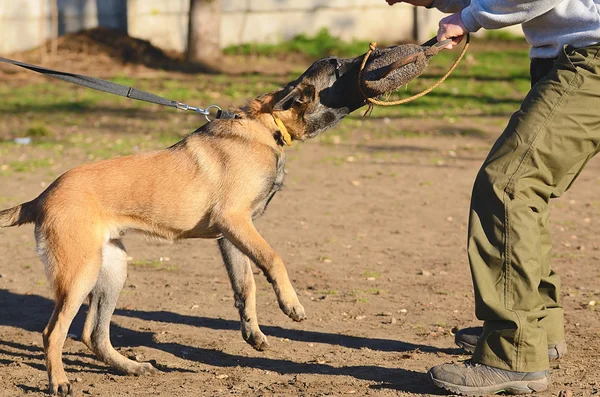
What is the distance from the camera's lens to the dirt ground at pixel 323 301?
4574 mm

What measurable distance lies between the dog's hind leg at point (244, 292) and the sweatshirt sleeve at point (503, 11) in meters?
1.91

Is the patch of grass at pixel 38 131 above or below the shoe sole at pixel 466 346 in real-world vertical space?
below

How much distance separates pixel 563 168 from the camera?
13.4 ft

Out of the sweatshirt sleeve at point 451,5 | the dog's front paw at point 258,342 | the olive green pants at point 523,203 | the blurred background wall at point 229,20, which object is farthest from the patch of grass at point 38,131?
the olive green pants at point 523,203

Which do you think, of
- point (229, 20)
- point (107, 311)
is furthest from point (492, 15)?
point (229, 20)

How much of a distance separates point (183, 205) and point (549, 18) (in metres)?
2.16

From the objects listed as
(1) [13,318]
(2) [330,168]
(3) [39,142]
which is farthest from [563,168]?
(3) [39,142]

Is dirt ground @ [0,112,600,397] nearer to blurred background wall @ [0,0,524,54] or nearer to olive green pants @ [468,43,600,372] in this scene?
Answer: olive green pants @ [468,43,600,372]

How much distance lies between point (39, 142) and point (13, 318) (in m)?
6.57

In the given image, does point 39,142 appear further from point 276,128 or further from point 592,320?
point 592,320

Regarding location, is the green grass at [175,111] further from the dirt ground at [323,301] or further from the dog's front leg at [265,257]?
the dog's front leg at [265,257]

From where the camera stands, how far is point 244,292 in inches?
201

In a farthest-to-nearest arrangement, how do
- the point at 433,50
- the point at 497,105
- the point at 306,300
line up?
the point at 497,105 → the point at 306,300 → the point at 433,50

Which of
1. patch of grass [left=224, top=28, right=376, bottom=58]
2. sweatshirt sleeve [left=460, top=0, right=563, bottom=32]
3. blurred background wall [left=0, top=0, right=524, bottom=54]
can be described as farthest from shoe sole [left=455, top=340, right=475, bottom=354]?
blurred background wall [left=0, top=0, right=524, bottom=54]
